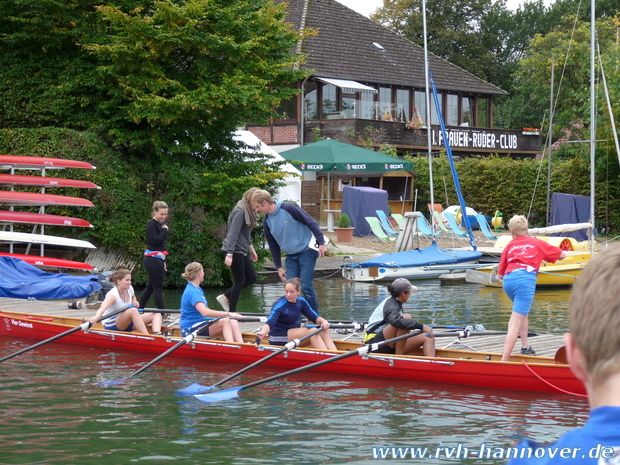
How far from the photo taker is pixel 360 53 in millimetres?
35906

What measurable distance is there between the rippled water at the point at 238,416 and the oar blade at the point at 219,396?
2.4 inches

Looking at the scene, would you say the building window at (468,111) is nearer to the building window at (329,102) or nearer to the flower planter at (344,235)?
the building window at (329,102)

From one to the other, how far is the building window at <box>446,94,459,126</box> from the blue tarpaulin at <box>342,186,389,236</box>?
10.5 m

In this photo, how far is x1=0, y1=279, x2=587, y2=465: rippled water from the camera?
6453 mm

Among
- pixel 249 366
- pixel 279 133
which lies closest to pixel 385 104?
pixel 279 133

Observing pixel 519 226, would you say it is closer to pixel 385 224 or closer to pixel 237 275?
pixel 237 275

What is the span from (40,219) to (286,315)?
9.24 meters

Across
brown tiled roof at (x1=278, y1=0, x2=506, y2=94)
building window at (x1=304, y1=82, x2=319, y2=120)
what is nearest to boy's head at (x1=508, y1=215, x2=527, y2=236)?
building window at (x1=304, y1=82, x2=319, y2=120)

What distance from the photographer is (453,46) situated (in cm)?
5331

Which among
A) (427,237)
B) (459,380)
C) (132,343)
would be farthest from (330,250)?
(459,380)

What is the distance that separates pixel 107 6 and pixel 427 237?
13.8 metres

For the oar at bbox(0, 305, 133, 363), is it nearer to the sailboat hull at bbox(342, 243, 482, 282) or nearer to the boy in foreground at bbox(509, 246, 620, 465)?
the boy in foreground at bbox(509, 246, 620, 465)

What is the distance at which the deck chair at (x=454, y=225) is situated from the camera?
88.5ft

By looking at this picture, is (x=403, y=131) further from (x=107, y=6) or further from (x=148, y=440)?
(x=148, y=440)
